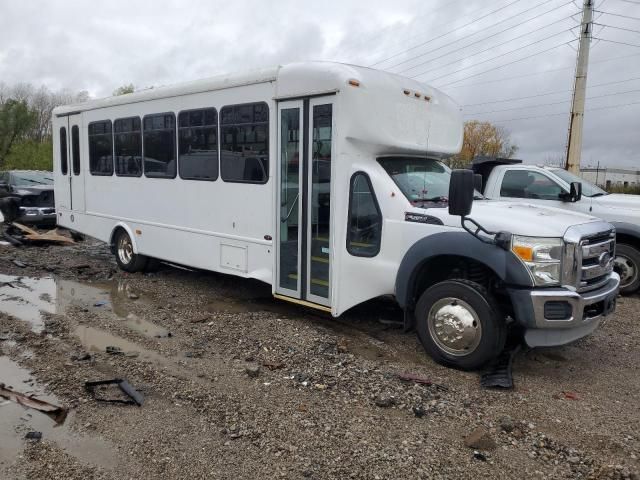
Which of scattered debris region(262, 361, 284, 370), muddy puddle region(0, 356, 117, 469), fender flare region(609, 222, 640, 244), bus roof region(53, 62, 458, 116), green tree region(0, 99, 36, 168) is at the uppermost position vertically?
green tree region(0, 99, 36, 168)

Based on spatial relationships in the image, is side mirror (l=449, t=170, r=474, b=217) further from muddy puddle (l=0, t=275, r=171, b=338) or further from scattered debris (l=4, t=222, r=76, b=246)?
scattered debris (l=4, t=222, r=76, b=246)

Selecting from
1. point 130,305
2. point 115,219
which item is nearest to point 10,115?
point 115,219

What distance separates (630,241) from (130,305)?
7.25 m

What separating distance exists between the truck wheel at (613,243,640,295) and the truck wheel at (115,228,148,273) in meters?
7.41

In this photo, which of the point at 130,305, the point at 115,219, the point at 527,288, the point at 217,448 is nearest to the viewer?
the point at 217,448

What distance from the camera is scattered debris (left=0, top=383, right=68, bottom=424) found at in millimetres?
4054

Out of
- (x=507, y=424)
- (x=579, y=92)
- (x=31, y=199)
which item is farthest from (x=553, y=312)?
(x=579, y=92)

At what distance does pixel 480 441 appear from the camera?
3717 millimetres

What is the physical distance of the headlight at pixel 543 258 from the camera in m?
4.64

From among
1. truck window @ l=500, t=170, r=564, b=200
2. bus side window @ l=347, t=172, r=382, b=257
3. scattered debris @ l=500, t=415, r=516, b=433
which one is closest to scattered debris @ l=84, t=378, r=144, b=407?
bus side window @ l=347, t=172, r=382, b=257

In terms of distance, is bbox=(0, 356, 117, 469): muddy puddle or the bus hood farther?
the bus hood

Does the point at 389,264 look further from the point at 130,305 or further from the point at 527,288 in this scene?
the point at 130,305

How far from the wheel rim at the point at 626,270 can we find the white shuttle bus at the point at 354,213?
3321mm

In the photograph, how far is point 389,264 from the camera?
18.3 ft
